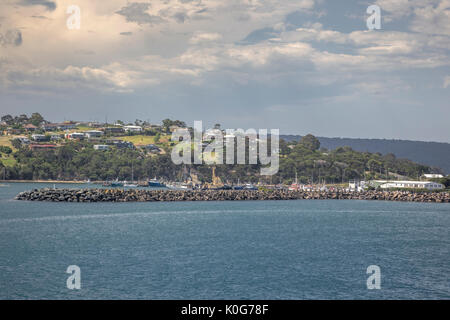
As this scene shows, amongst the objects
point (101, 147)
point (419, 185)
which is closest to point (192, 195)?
point (419, 185)

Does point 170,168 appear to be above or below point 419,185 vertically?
above

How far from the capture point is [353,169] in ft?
518

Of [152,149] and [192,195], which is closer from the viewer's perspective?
[192,195]

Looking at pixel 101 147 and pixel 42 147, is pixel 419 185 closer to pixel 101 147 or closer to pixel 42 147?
pixel 101 147

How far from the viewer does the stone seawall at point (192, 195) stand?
8721cm

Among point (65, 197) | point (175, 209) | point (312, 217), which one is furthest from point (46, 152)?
point (312, 217)

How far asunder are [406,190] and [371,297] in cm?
9848

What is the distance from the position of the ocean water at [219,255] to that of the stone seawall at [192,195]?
A: 771 inches

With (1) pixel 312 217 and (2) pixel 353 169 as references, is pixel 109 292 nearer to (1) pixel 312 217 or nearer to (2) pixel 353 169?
(1) pixel 312 217

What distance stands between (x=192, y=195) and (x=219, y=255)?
200 ft

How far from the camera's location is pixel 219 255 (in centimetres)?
3853

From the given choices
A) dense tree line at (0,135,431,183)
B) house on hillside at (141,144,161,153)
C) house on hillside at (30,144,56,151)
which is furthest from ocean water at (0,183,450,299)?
house on hillside at (141,144,161,153)

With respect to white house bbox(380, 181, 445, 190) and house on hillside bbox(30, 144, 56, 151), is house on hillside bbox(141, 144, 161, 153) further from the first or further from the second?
white house bbox(380, 181, 445, 190)

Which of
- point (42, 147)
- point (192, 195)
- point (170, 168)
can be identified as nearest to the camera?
point (192, 195)
